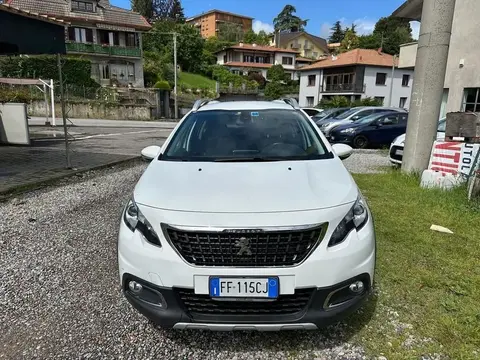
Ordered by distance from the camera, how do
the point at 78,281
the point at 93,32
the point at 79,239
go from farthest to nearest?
the point at 93,32 → the point at 79,239 → the point at 78,281

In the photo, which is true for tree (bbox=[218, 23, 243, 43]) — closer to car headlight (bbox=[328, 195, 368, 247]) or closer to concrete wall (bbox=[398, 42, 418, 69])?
concrete wall (bbox=[398, 42, 418, 69])

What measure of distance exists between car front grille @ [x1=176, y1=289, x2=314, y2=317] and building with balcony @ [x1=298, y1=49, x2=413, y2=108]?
4236 centimetres

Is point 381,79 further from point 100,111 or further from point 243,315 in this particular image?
point 243,315

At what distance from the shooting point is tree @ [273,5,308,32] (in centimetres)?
9794

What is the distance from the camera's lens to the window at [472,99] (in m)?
13.1

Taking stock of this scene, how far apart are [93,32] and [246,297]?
41.9 meters

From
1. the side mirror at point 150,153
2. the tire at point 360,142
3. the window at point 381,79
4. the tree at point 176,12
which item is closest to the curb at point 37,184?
the side mirror at point 150,153

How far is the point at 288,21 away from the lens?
10106cm

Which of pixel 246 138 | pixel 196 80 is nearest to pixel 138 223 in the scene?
pixel 246 138

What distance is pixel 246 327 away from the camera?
2068mm

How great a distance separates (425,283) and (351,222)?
1.45 metres

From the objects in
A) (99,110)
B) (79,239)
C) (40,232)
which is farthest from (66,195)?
(99,110)

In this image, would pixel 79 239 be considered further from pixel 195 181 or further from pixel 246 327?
pixel 246 327

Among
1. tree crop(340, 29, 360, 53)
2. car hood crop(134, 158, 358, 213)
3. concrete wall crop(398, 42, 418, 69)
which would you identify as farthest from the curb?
tree crop(340, 29, 360, 53)
